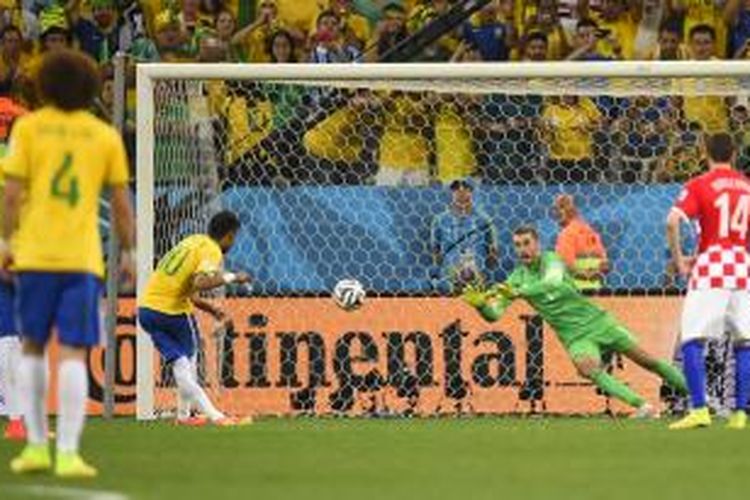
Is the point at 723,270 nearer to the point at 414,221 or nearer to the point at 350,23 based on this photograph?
the point at 414,221

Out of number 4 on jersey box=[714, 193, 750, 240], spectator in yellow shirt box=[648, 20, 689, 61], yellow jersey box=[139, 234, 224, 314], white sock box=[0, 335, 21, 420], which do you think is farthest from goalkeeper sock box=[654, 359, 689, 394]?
white sock box=[0, 335, 21, 420]

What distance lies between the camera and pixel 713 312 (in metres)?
17.3

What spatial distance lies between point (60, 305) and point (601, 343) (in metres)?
8.49

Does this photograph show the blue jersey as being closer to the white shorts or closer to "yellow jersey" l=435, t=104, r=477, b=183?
"yellow jersey" l=435, t=104, r=477, b=183

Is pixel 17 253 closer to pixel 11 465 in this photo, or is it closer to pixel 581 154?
pixel 11 465

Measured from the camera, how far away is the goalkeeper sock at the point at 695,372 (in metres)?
17.2

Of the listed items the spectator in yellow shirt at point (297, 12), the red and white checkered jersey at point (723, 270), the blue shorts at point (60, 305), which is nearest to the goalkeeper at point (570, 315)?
the red and white checkered jersey at point (723, 270)

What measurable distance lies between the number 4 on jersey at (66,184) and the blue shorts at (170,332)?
6.90 m

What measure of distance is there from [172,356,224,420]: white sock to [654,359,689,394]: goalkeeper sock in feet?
11.6

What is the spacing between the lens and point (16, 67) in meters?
23.2

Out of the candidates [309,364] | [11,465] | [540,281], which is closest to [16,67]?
[309,364]

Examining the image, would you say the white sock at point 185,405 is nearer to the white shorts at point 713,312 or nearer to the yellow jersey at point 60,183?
the white shorts at point 713,312

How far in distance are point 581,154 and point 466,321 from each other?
5.55 ft

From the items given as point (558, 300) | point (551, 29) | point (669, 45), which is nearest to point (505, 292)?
point (558, 300)
